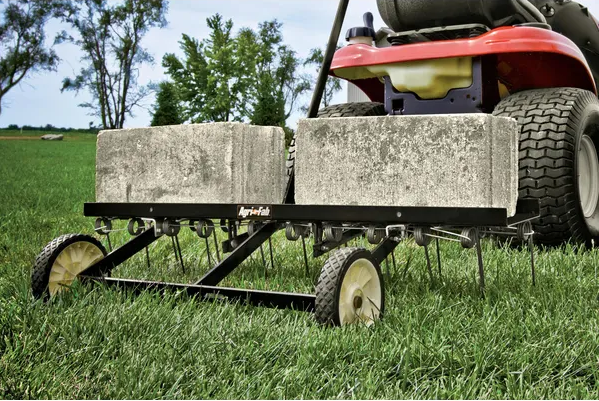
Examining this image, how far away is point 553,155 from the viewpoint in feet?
13.3

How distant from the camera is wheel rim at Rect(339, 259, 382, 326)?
8.20 ft

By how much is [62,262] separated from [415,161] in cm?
176

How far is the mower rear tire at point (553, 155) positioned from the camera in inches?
161

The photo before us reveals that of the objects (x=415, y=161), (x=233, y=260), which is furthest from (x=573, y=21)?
(x=233, y=260)

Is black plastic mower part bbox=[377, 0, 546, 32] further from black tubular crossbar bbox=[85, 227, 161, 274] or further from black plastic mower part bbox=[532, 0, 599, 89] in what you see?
black tubular crossbar bbox=[85, 227, 161, 274]

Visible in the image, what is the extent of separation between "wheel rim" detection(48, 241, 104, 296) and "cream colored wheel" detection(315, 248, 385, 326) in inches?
52.8

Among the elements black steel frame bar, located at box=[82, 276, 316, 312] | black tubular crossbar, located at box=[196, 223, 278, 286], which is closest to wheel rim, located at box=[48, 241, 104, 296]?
black steel frame bar, located at box=[82, 276, 316, 312]

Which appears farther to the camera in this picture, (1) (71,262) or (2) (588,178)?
(2) (588,178)

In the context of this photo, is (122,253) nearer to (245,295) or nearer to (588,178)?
(245,295)

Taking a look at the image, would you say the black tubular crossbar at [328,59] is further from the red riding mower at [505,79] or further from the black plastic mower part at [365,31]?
the black plastic mower part at [365,31]

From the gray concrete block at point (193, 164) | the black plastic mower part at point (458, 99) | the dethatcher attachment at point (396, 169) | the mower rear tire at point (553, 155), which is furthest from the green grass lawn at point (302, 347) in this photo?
the black plastic mower part at point (458, 99)

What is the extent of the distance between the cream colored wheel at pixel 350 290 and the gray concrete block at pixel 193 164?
785mm

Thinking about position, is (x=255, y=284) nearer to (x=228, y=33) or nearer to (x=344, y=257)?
(x=344, y=257)

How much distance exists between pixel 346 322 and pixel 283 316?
0.36 metres
